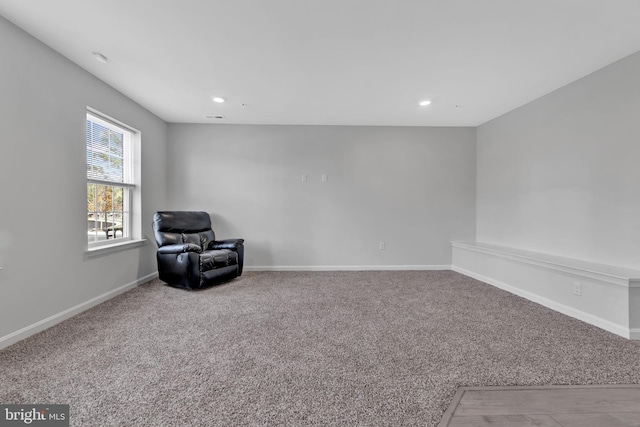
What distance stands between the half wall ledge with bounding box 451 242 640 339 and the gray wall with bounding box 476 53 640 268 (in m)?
0.25

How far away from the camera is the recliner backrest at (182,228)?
11.3 feet

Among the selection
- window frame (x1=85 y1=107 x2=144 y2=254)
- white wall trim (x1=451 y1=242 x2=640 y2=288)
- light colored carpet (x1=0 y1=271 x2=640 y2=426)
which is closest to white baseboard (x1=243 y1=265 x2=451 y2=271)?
white wall trim (x1=451 y1=242 x2=640 y2=288)

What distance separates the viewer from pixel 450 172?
4.30 metres

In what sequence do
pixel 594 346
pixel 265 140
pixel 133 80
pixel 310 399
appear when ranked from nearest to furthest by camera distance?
pixel 310 399, pixel 594 346, pixel 133 80, pixel 265 140

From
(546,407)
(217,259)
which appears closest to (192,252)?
(217,259)

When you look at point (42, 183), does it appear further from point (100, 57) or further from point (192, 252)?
point (192, 252)

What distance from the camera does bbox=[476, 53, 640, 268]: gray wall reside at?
7.63 ft

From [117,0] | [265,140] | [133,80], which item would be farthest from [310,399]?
[265,140]

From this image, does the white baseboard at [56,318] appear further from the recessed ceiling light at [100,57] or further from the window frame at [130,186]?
the recessed ceiling light at [100,57]

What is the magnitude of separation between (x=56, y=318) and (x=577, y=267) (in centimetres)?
483

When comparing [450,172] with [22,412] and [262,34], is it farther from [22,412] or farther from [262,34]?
[22,412]

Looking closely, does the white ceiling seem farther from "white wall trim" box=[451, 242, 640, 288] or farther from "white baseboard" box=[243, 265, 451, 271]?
"white baseboard" box=[243, 265, 451, 271]

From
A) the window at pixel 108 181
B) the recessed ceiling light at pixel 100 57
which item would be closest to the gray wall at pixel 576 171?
the recessed ceiling light at pixel 100 57

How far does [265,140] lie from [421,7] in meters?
2.96
